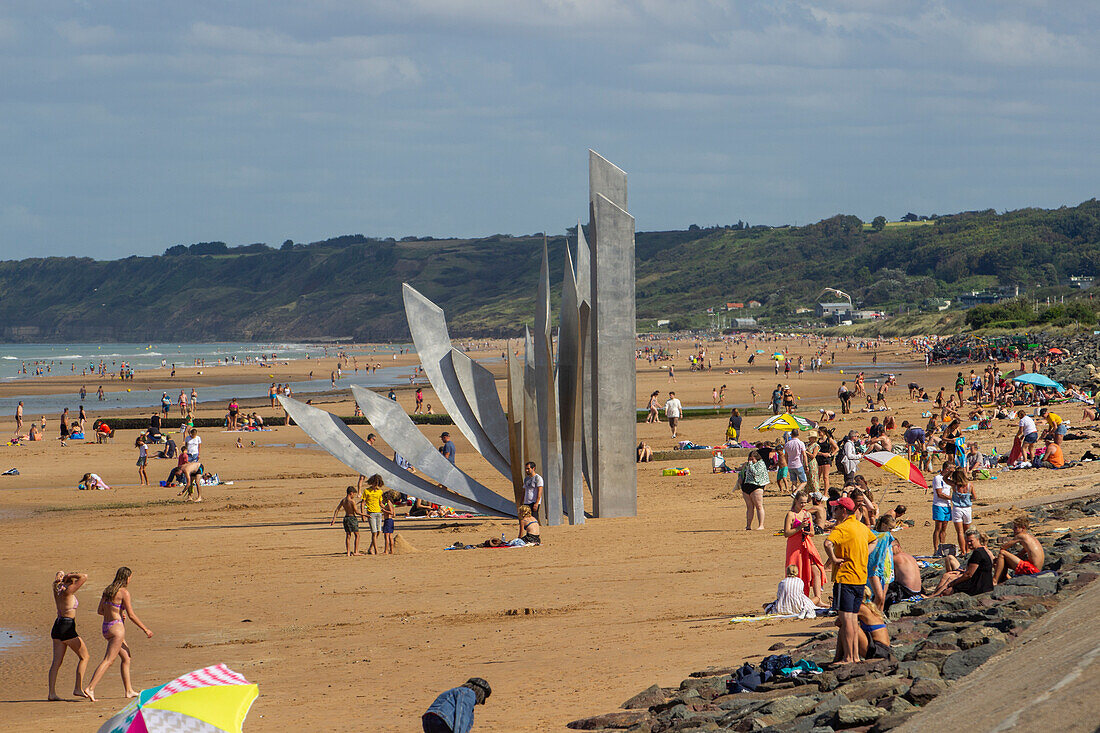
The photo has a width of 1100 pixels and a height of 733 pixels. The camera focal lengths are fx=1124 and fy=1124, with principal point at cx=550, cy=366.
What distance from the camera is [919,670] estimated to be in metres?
6.68

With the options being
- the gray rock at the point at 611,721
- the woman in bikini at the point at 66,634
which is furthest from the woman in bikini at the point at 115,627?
the gray rock at the point at 611,721

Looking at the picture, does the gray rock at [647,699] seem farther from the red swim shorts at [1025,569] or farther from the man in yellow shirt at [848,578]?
the red swim shorts at [1025,569]

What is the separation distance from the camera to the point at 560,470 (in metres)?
16.6

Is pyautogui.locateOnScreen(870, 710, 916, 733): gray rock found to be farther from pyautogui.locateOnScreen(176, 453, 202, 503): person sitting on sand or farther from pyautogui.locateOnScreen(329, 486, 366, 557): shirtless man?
pyautogui.locateOnScreen(176, 453, 202, 503): person sitting on sand

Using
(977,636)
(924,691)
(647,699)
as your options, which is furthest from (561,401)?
(924,691)

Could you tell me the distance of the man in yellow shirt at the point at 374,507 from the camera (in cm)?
1485

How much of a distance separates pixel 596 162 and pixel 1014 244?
436 feet

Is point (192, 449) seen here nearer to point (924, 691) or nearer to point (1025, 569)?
point (1025, 569)

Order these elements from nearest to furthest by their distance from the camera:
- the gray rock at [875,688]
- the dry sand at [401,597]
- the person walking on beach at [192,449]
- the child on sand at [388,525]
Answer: the gray rock at [875,688] → the dry sand at [401,597] → the child on sand at [388,525] → the person walking on beach at [192,449]

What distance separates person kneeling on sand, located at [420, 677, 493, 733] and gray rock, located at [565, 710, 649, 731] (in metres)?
0.64

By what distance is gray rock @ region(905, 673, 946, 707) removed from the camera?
6195 mm

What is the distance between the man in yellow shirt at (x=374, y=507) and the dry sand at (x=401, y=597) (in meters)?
0.47

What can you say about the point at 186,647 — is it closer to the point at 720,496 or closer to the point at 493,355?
the point at 720,496

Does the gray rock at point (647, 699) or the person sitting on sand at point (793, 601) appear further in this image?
the person sitting on sand at point (793, 601)
